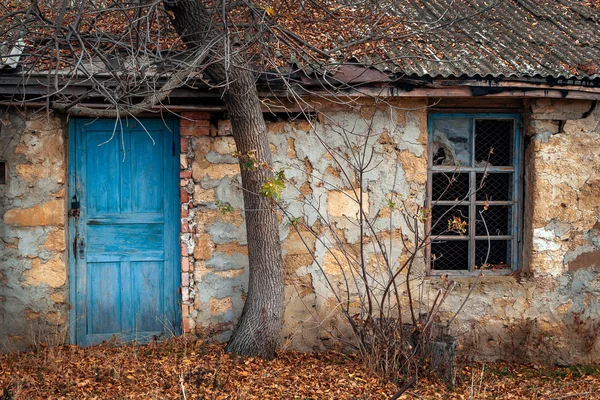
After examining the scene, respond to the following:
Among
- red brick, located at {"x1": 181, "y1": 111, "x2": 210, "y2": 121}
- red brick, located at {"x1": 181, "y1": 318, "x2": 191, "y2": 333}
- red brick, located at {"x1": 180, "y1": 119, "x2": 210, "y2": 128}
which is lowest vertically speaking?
red brick, located at {"x1": 181, "y1": 318, "x2": 191, "y2": 333}

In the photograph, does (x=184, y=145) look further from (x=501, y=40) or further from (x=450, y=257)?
(x=501, y=40)

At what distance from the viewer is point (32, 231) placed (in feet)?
18.8

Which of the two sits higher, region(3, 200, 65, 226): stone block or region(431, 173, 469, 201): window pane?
region(431, 173, 469, 201): window pane

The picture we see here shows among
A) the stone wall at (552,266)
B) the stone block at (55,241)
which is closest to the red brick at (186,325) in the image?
the stone block at (55,241)

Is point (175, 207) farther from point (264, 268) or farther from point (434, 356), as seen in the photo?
point (434, 356)

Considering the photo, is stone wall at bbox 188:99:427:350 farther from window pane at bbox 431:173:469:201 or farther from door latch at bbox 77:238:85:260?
door latch at bbox 77:238:85:260

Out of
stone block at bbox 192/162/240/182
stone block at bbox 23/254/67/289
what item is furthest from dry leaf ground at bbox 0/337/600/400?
stone block at bbox 192/162/240/182

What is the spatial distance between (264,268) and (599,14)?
14.6 feet

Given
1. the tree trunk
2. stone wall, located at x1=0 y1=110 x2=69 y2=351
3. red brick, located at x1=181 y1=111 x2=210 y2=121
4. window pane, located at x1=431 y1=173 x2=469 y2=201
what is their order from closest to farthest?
the tree trunk < stone wall, located at x1=0 y1=110 x2=69 y2=351 < red brick, located at x1=181 y1=111 x2=210 y2=121 < window pane, located at x1=431 y1=173 x2=469 y2=201

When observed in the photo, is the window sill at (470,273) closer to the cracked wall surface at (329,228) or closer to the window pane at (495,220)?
the cracked wall surface at (329,228)

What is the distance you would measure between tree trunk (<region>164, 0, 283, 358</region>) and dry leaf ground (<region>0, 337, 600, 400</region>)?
24 centimetres

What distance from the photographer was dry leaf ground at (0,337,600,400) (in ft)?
15.6

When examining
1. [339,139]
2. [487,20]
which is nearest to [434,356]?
[339,139]

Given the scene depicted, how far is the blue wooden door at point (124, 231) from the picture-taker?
594 centimetres
